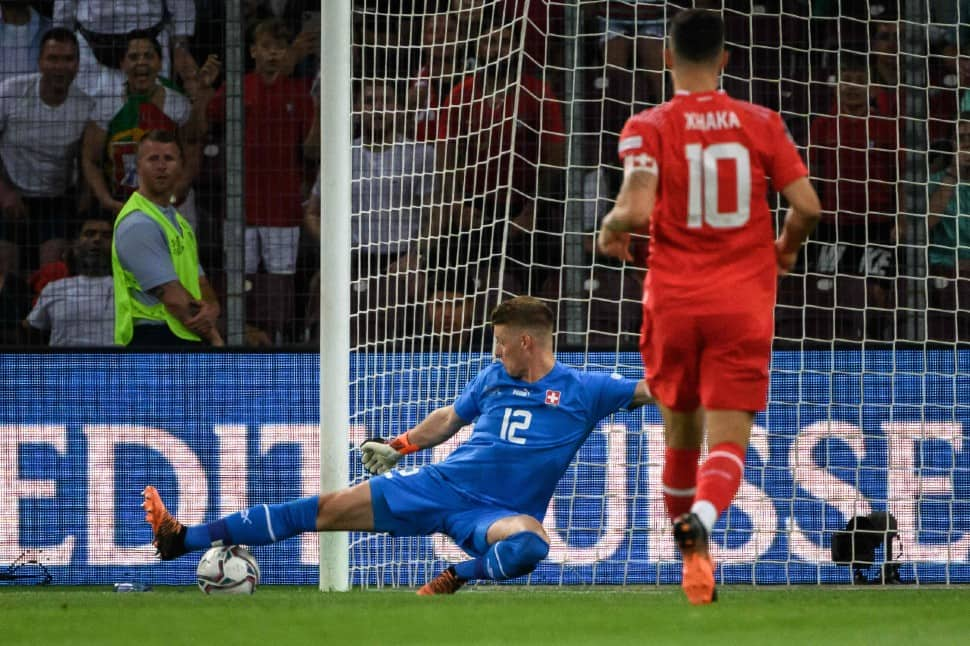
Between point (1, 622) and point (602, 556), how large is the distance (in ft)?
12.3

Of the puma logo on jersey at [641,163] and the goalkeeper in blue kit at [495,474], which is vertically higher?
the puma logo on jersey at [641,163]

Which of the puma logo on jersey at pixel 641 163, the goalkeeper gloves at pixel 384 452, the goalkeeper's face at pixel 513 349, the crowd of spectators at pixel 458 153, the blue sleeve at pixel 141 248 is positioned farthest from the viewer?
the blue sleeve at pixel 141 248

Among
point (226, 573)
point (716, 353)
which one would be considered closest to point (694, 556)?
point (716, 353)

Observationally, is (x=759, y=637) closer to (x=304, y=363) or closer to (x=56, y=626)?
(x=56, y=626)

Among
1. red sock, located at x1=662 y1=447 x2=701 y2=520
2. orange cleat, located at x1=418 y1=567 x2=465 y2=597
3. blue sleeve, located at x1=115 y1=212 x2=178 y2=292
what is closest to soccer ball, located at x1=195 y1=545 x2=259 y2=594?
orange cleat, located at x1=418 y1=567 x2=465 y2=597

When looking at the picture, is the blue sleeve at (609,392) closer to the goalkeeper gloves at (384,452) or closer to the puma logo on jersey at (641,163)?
the goalkeeper gloves at (384,452)

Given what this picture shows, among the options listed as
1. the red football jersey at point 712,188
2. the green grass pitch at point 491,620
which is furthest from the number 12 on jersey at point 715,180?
the green grass pitch at point 491,620

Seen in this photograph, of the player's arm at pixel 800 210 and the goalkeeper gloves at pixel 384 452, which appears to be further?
the goalkeeper gloves at pixel 384 452

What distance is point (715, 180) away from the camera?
507 cm

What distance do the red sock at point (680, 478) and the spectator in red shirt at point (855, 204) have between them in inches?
140

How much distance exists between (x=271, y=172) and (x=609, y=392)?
2.98 metres

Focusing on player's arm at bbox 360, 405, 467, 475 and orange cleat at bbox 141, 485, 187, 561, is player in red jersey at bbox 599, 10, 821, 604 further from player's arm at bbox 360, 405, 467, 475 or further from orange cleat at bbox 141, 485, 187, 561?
orange cleat at bbox 141, 485, 187, 561

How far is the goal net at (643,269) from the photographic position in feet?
28.5

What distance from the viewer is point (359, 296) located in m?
8.82
